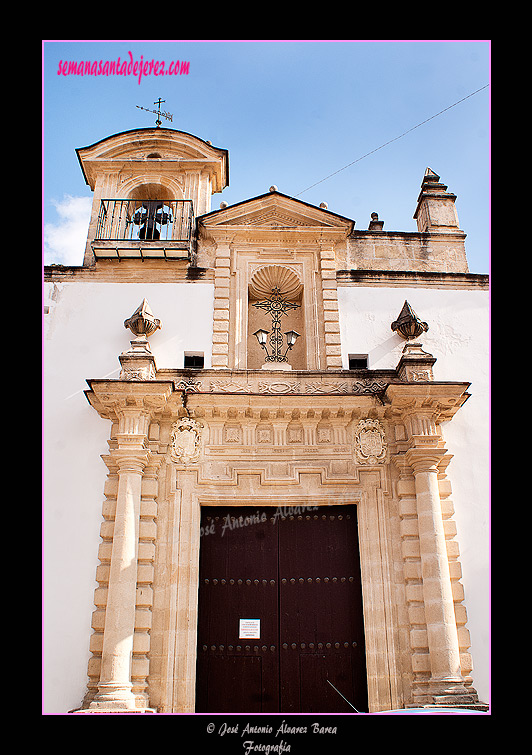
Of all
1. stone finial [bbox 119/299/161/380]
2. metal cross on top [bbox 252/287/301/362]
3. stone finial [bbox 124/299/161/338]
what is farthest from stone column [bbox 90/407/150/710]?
metal cross on top [bbox 252/287/301/362]

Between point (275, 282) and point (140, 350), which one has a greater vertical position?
point (275, 282)

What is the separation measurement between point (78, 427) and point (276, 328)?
137 inches

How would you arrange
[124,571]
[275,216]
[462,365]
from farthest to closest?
1. [275,216]
2. [462,365]
3. [124,571]

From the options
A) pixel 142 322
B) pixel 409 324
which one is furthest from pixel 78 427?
pixel 409 324

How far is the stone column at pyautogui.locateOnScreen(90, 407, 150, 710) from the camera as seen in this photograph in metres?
6.56

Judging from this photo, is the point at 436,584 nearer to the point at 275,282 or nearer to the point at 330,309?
the point at 330,309

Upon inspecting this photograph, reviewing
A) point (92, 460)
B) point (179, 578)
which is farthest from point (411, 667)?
point (92, 460)

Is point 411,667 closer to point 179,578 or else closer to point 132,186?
point 179,578

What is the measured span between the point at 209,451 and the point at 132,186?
5196mm

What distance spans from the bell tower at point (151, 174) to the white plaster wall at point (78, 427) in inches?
61.2

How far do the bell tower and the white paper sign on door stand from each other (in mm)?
6171

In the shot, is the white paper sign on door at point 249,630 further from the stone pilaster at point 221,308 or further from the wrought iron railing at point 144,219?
the wrought iron railing at point 144,219

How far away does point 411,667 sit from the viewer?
7.02 meters

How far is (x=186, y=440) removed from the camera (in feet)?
26.8
